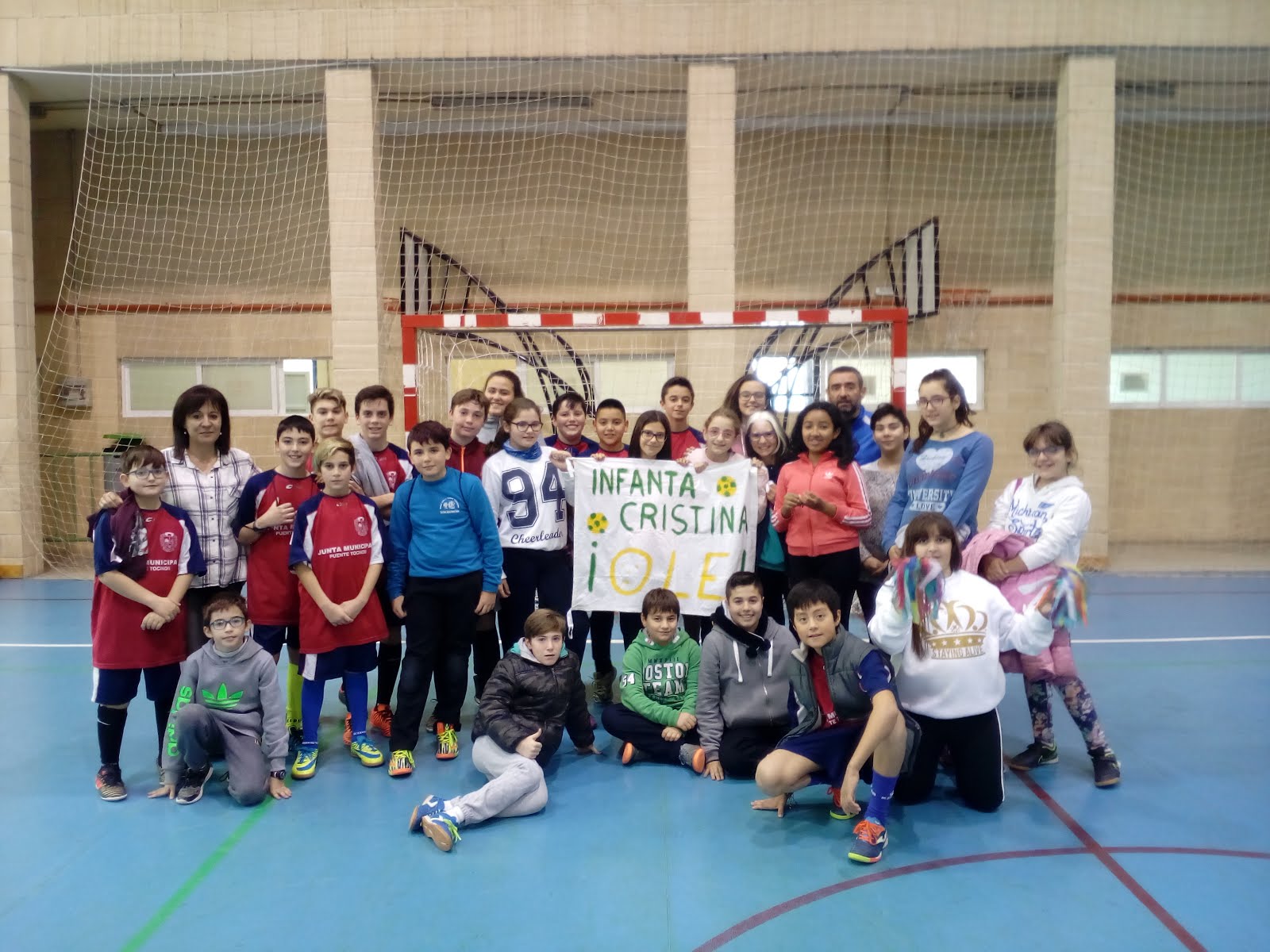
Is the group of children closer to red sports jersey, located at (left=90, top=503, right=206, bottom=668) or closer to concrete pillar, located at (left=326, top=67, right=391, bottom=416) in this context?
red sports jersey, located at (left=90, top=503, right=206, bottom=668)

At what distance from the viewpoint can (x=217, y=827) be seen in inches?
123

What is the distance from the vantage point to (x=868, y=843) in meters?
2.82

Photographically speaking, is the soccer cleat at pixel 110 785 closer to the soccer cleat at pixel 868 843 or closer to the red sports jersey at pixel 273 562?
the red sports jersey at pixel 273 562

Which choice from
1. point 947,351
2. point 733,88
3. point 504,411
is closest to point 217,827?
point 504,411

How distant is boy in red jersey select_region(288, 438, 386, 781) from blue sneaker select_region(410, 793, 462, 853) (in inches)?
27.4

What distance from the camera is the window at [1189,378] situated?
9781 millimetres

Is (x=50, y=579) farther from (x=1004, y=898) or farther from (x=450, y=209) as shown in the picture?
(x=1004, y=898)

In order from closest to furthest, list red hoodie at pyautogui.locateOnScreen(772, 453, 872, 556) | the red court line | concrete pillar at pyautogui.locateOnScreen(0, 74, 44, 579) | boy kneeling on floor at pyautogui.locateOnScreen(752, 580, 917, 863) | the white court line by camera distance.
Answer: the red court line
boy kneeling on floor at pyautogui.locateOnScreen(752, 580, 917, 863)
red hoodie at pyautogui.locateOnScreen(772, 453, 872, 556)
the white court line
concrete pillar at pyautogui.locateOnScreen(0, 74, 44, 579)

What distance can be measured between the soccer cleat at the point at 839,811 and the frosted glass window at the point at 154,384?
30.1 ft

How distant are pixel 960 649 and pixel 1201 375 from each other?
8.67 metres

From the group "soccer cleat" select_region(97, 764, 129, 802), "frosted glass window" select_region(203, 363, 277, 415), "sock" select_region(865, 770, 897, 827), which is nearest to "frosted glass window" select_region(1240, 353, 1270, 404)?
"sock" select_region(865, 770, 897, 827)

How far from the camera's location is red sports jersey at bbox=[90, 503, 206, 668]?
3.31m

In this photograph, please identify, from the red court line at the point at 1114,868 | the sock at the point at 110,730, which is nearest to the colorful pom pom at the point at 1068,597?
the red court line at the point at 1114,868

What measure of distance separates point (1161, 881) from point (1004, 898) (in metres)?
0.52
